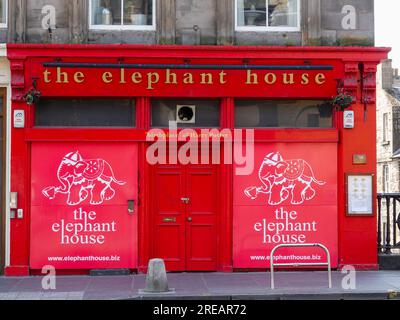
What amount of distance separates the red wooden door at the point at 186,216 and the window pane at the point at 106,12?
3.13 m

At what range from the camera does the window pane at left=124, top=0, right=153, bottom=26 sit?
15.8m

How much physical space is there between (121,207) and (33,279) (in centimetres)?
218

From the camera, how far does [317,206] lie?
621 inches

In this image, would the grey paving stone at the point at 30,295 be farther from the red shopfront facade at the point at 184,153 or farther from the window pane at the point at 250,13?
the window pane at the point at 250,13

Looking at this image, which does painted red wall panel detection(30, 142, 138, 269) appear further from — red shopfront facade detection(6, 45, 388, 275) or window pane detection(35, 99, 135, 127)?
window pane detection(35, 99, 135, 127)

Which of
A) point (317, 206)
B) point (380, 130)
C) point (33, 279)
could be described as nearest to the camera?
point (33, 279)

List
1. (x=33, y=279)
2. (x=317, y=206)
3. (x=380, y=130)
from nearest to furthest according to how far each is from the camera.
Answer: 1. (x=33, y=279)
2. (x=317, y=206)
3. (x=380, y=130)

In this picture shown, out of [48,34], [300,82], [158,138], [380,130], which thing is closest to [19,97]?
[48,34]

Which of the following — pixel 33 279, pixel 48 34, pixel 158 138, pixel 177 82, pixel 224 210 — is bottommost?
pixel 33 279

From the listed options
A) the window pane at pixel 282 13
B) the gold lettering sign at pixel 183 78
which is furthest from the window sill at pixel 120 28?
the window pane at pixel 282 13

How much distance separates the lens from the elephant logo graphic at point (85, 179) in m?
15.4

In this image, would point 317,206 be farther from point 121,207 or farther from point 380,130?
point 380,130

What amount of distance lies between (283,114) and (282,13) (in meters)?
2.12

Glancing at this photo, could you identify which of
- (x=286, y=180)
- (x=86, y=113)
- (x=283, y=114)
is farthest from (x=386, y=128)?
(x=86, y=113)
